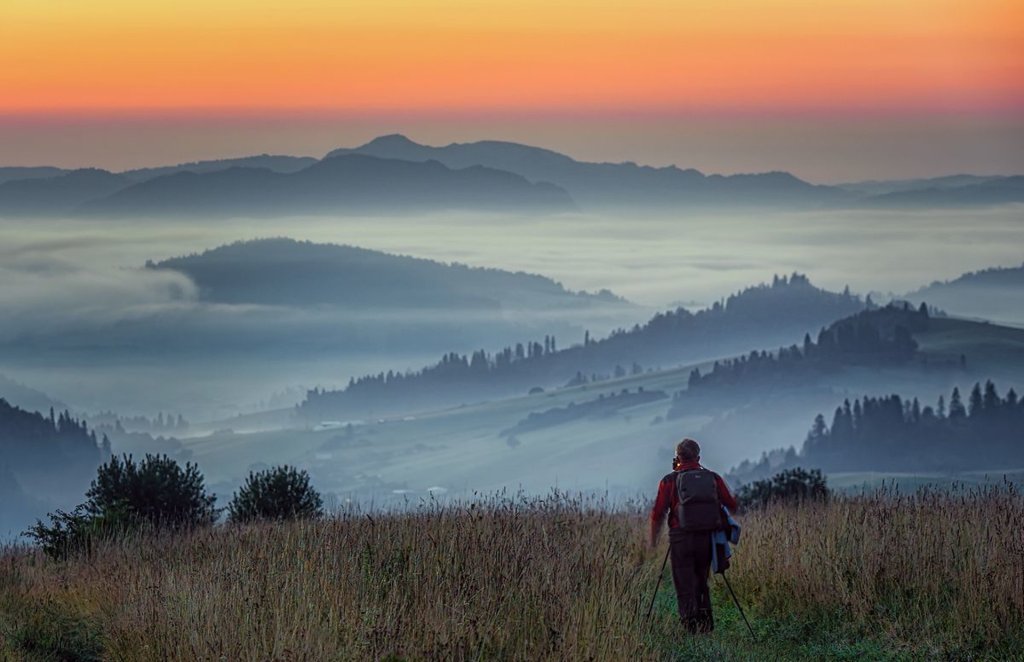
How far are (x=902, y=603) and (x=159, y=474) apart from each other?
17.9 metres

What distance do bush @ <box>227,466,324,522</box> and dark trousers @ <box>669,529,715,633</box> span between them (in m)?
13.2

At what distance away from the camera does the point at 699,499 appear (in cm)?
1364

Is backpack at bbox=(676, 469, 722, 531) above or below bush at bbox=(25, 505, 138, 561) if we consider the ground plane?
above

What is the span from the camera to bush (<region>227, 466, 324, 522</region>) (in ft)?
87.5

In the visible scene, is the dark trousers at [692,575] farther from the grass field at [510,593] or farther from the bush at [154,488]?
the bush at [154,488]

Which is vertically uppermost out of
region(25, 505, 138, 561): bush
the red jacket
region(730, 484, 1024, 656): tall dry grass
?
the red jacket

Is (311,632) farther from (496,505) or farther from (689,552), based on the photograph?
(496,505)

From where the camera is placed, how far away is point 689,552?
1384 cm

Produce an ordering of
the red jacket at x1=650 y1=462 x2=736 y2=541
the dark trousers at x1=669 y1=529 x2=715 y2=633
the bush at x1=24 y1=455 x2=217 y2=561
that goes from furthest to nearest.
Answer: the bush at x1=24 y1=455 x2=217 y2=561 → the dark trousers at x1=669 y1=529 x2=715 y2=633 → the red jacket at x1=650 y1=462 x2=736 y2=541

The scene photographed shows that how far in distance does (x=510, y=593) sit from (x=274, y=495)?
15.8 m

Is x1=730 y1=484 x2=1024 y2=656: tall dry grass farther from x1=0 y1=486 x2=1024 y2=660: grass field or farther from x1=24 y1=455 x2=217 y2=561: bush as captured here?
x1=24 y1=455 x2=217 y2=561: bush

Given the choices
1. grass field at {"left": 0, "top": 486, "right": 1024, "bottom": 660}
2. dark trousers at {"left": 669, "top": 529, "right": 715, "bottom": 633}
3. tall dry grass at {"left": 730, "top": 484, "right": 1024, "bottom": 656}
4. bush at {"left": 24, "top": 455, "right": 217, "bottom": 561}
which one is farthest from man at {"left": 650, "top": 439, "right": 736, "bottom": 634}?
bush at {"left": 24, "top": 455, "right": 217, "bottom": 561}

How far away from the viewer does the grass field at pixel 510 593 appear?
11.3m

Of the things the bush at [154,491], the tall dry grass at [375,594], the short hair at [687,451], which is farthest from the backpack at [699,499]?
the bush at [154,491]
